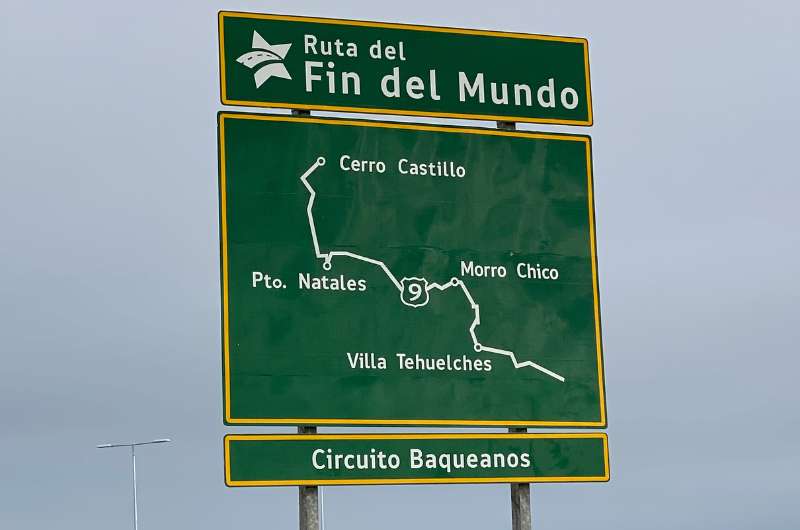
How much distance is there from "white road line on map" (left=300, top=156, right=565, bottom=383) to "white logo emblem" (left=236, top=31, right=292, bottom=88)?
1048 mm

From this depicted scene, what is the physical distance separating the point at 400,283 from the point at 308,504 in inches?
102

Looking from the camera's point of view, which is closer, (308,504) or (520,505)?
(308,504)

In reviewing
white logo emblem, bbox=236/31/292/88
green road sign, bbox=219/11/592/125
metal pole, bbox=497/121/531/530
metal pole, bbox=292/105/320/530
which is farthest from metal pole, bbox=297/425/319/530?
white logo emblem, bbox=236/31/292/88

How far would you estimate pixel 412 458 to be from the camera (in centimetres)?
1925

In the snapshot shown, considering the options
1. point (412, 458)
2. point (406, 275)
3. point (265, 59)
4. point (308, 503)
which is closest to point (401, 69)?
point (265, 59)

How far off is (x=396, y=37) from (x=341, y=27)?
26.0 inches

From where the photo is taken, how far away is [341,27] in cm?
1994

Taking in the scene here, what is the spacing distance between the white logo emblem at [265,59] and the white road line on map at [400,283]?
41.3 inches

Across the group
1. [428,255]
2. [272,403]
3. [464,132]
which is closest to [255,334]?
[272,403]

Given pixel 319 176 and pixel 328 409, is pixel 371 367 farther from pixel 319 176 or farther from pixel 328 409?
pixel 319 176

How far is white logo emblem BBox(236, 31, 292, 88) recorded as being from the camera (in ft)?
64.0

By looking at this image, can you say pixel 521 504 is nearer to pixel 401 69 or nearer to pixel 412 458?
pixel 412 458

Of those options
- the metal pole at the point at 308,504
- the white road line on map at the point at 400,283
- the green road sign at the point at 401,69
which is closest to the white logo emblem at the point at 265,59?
the green road sign at the point at 401,69

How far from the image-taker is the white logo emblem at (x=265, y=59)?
64.0ft
